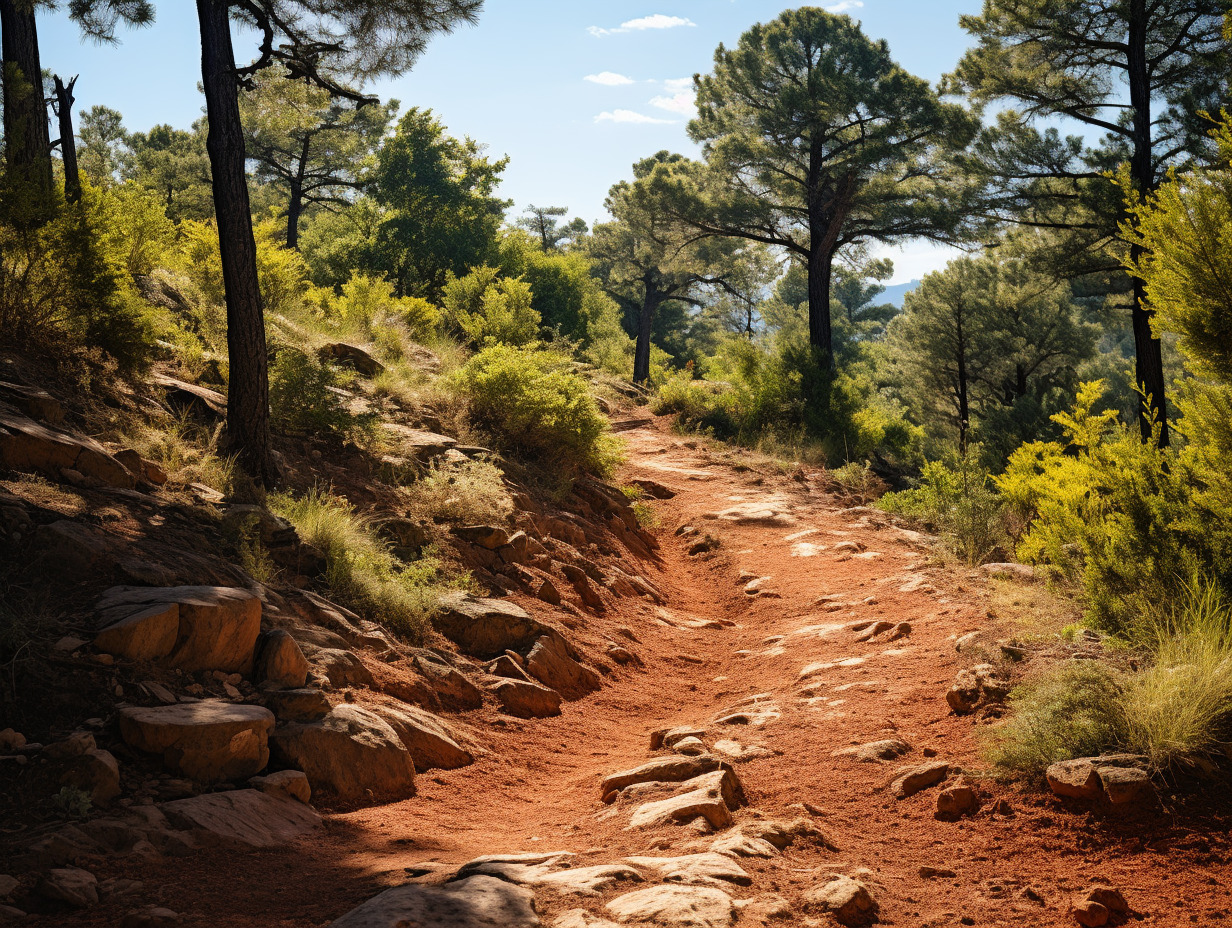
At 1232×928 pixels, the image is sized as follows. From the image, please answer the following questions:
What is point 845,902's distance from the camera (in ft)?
9.29

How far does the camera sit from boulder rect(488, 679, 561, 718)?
5625 millimetres

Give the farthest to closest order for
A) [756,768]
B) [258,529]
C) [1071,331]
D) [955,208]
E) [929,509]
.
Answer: [1071,331], [955,208], [929,509], [258,529], [756,768]

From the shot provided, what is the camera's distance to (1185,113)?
1323 cm

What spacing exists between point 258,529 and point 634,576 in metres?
4.57

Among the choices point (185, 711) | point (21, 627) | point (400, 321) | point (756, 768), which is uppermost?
point (400, 321)

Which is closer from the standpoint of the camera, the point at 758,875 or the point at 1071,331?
the point at 758,875

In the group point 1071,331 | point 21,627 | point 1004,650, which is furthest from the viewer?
point 1071,331

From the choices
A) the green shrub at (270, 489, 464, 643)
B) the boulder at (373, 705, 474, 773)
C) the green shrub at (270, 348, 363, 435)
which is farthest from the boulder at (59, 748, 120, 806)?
the green shrub at (270, 348, 363, 435)

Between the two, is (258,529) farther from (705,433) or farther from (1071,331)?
(1071,331)

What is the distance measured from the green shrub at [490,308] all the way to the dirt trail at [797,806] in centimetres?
989

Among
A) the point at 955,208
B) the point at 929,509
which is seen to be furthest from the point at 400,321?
the point at 955,208

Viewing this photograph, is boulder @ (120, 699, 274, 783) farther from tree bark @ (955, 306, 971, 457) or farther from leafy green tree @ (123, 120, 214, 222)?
leafy green tree @ (123, 120, 214, 222)

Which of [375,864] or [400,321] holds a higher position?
[400,321]

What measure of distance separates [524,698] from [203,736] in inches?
96.1
